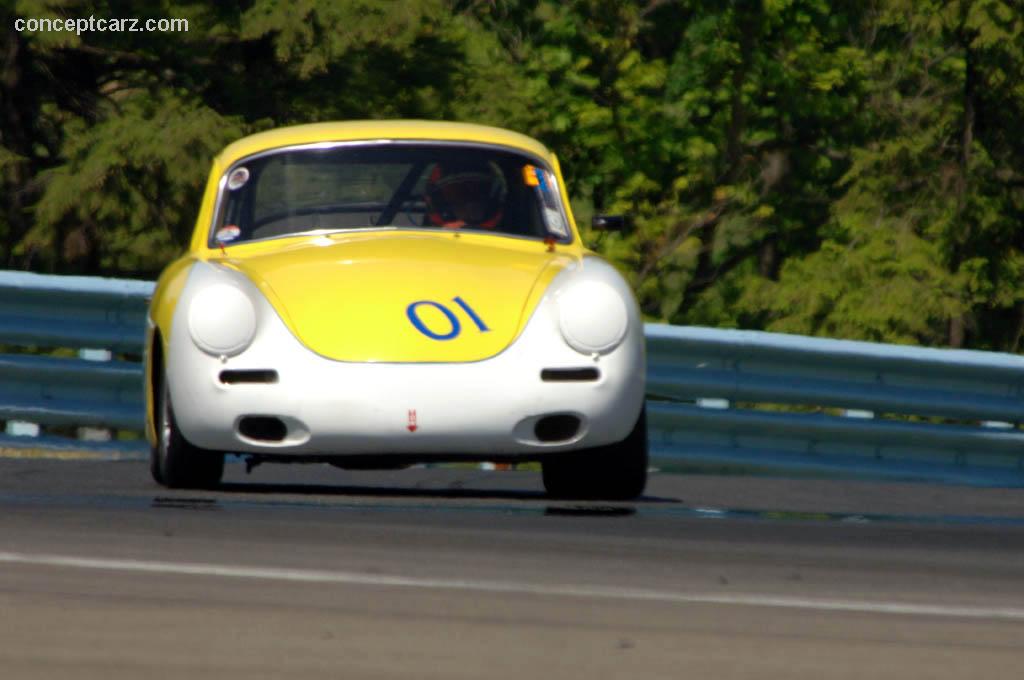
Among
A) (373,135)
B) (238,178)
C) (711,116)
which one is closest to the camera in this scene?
(373,135)

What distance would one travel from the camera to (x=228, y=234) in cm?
849

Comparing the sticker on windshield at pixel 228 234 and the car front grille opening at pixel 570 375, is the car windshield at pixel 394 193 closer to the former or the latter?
the sticker on windshield at pixel 228 234

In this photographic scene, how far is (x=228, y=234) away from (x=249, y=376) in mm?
1228

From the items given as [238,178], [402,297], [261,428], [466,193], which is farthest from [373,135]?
[261,428]

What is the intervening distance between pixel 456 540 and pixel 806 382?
204 inches

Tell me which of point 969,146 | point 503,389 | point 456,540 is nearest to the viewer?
point 456,540

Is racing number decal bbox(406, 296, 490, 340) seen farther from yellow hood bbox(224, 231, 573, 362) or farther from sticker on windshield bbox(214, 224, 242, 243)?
sticker on windshield bbox(214, 224, 242, 243)

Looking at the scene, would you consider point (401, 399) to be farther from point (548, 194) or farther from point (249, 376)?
point (548, 194)

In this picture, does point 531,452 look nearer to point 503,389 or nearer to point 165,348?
point 503,389

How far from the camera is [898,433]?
10.8 m

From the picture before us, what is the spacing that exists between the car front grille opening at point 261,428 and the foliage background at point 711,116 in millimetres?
17988

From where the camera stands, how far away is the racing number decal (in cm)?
729

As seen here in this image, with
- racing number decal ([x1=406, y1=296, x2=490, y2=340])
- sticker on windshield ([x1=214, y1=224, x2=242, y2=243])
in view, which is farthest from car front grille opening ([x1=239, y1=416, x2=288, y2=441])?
sticker on windshield ([x1=214, y1=224, x2=242, y2=243])

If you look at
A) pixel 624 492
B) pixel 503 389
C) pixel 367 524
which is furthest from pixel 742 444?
pixel 367 524
